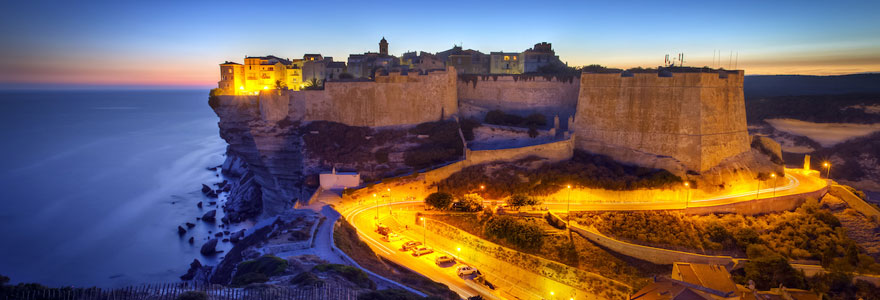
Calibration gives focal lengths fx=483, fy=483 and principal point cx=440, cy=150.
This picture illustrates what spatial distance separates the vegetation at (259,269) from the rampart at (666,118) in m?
17.9

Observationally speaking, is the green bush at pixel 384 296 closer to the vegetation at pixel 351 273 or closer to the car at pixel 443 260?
the vegetation at pixel 351 273

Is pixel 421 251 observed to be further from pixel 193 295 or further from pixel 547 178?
pixel 193 295

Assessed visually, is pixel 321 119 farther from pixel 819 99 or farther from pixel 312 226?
pixel 819 99

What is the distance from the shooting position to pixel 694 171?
73.1 ft

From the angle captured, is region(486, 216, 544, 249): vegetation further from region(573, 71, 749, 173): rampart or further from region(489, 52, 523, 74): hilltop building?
region(489, 52, 523, 74): hilltop building

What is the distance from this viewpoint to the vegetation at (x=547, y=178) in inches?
838

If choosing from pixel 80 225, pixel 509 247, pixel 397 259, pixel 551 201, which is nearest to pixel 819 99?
pixel 551 201

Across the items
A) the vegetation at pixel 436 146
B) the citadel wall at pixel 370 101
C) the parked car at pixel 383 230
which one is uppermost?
the citadel wall at pixel 370 101

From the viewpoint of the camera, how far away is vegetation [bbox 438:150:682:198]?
2130 centimetres

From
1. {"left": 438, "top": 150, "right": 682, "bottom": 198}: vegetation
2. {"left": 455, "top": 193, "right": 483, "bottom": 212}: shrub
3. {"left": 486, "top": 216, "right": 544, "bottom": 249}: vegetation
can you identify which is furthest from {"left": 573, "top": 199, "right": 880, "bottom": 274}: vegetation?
{"left": 455, "top": 193, "right": 483, "bottom": 212}: shrub

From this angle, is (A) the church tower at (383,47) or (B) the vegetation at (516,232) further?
(A) the church tower at (383,47)

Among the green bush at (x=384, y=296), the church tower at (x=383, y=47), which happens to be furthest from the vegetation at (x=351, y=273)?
the church tower at (x=383, y=47)

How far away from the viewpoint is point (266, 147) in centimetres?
2683

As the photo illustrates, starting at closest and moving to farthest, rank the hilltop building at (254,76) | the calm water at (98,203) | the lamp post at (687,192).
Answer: the lamp post at (687,192) < the calm water at (98,203) < the hilltop building at (254,76)
